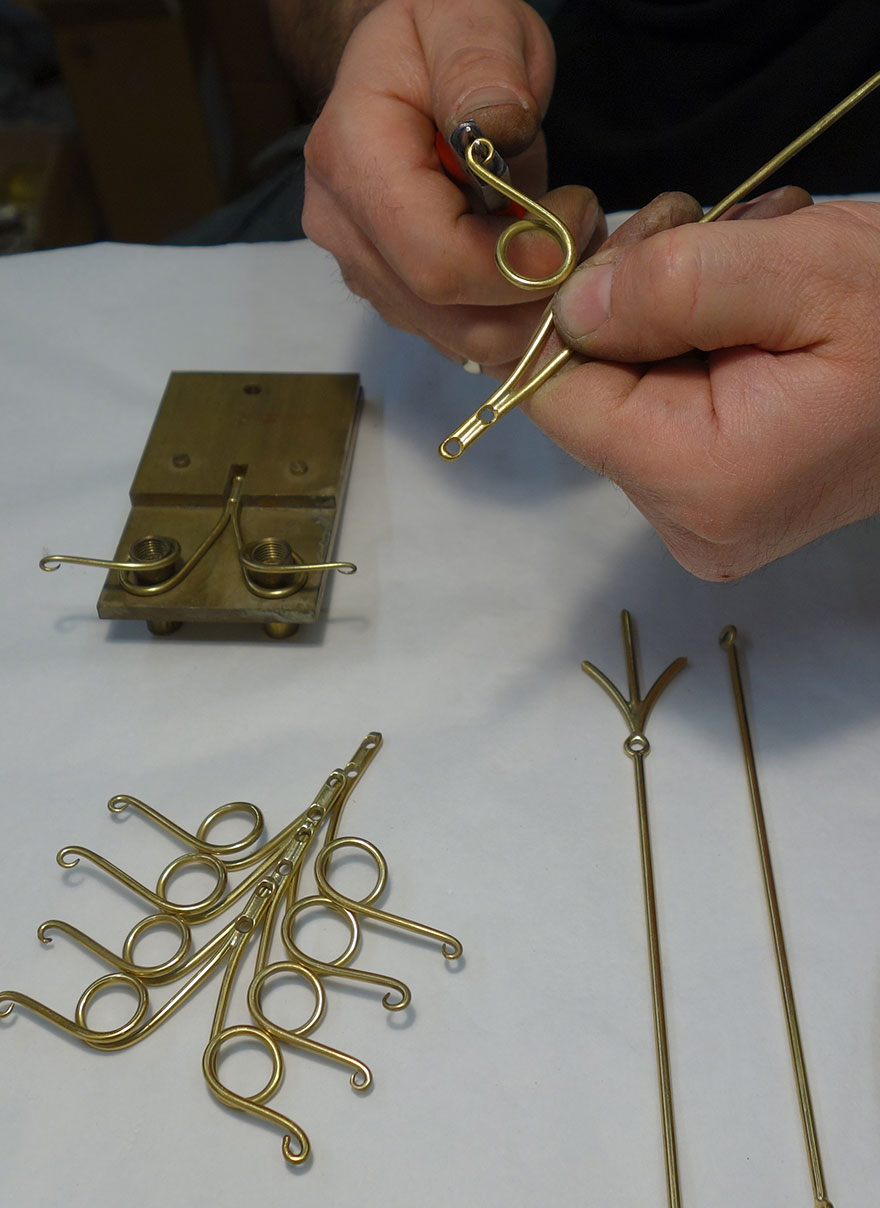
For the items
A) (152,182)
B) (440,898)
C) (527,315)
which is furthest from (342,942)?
(152,182)

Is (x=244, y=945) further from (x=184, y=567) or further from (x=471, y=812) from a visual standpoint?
(x=184, y=567)

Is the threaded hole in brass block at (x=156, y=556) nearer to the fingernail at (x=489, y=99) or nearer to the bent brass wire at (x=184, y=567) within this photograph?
the bent brass wire at (x=184, y=567)

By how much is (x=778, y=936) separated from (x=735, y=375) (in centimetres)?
38

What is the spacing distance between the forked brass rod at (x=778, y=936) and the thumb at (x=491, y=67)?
42cm

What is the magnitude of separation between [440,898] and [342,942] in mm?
74

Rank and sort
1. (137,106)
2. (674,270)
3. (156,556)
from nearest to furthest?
(674,270)
(156,556)
(137,106)

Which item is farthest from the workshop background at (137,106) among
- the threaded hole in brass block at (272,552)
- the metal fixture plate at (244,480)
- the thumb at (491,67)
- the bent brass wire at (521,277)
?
the bent brass wire at (521,277)

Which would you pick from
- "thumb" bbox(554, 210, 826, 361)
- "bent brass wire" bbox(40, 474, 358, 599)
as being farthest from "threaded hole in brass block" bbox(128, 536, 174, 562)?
"thumb" bbox(554, 210, 826, 361)

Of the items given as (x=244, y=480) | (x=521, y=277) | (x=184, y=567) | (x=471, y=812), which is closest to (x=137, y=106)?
(x=244, y=480)

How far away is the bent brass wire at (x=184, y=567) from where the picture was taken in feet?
3.04

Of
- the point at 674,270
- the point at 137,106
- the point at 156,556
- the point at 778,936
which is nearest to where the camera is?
the point at 674,270

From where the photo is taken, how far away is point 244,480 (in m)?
1.04

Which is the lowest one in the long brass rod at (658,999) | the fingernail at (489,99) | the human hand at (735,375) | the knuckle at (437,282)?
the long brass rod at (658,999)

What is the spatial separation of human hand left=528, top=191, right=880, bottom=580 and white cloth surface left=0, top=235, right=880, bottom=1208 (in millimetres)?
217
